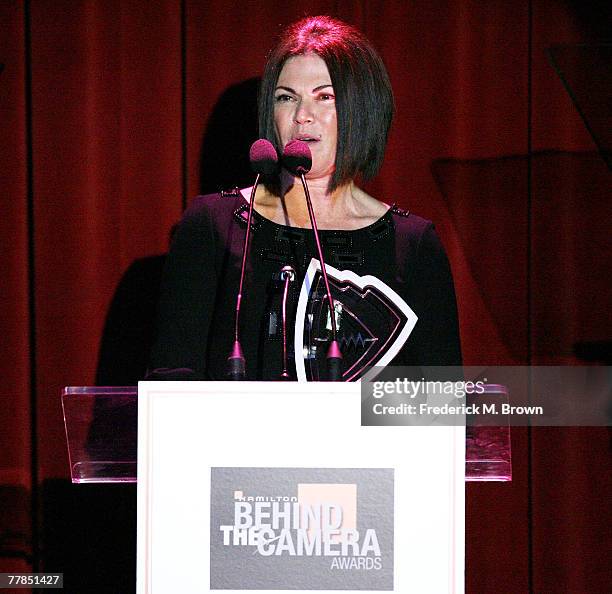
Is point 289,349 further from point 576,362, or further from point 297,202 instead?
point 576,362

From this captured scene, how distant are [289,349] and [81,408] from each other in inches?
23.7

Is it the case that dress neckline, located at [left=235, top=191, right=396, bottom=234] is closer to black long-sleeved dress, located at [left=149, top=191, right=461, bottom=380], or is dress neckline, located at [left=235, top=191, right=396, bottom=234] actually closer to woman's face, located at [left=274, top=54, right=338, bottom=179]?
black long-sleeved dress, located at [left=149, top=191, right=461, bottom=380]

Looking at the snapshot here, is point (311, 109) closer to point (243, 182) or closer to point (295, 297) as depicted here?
point (295, 297)

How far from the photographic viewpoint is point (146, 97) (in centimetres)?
270

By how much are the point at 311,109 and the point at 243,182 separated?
0.73m

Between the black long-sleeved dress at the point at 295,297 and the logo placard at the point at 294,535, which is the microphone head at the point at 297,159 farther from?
the logo placard at the point at 294,535

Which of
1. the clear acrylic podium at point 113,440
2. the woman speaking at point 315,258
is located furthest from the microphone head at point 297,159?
the clear acrylic podium at point 113,440

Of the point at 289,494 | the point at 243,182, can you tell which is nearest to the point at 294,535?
the point at 289,494

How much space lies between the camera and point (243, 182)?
2.75 metres

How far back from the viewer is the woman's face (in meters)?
2.04

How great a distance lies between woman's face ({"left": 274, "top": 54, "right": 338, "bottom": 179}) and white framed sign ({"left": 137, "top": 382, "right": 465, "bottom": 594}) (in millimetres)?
901

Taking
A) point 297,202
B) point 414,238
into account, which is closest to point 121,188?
point 297,202

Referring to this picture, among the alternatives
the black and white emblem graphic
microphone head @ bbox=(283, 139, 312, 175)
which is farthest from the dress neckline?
microphone head @ bbox=(283, 139, 312, 175)

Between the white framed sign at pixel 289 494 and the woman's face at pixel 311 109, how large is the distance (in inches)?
35.5
